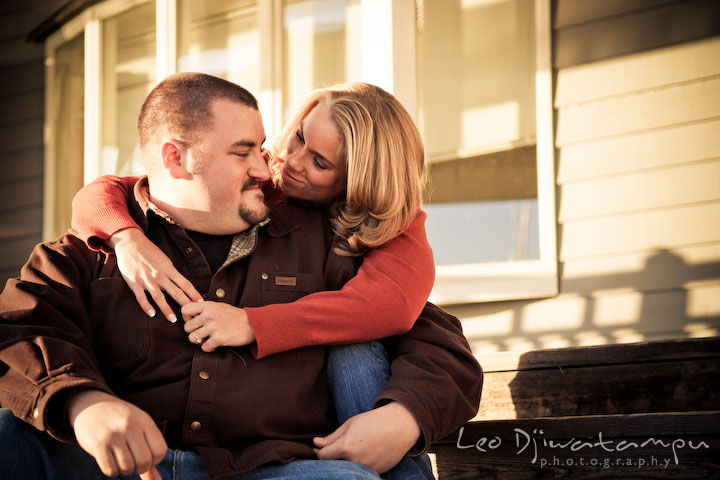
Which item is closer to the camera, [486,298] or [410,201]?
[410,201]

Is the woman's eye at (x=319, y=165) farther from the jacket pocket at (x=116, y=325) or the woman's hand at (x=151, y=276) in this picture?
the jacket pocket at (x=116, y=325)

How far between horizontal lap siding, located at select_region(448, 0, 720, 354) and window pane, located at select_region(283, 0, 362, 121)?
1.10 m

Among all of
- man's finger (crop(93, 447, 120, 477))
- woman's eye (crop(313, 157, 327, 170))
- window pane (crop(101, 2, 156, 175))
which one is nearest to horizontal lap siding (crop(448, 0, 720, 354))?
woman's eye (crop(313, 157, 327, 170))

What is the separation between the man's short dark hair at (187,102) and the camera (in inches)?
80.9

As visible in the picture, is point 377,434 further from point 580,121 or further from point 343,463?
point 580,121

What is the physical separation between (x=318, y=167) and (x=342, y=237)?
1.03ft

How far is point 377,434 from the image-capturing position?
1.66 metres

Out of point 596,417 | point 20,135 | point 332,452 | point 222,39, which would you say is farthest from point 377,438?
point 20,135

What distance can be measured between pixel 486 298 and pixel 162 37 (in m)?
2.56

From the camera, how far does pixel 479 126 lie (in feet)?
13.8

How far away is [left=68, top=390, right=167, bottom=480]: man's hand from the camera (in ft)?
4.66

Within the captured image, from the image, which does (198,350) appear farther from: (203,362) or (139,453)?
(139,453)

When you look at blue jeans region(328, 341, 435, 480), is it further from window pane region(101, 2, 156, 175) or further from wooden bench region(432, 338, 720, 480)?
window pane region(101, 2, 156, 175)

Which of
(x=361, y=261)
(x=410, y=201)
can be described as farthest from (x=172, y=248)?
(x=410, y=201)
